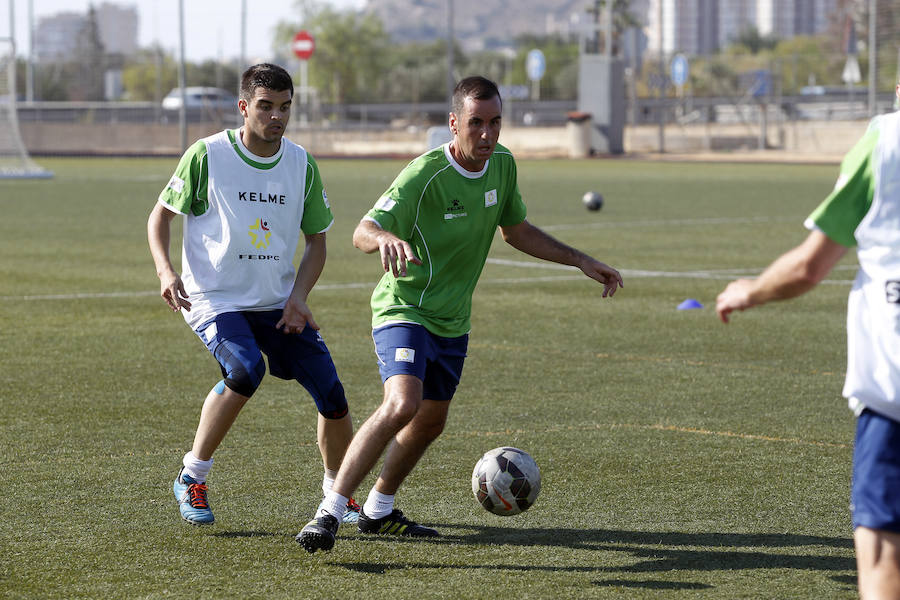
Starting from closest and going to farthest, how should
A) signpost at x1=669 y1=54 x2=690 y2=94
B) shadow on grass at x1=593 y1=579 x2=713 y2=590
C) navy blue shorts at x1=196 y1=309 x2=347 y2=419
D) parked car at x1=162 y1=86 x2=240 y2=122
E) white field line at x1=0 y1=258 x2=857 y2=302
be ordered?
1. shadow on grass at x1=593 y1=579 x2=713 y2=590
2. navy blue shorts at x1=196 y1=309 x2=347 y2=419
3. white field line at x1=0 y1=258 x2=857 y2=302
4. signpost at x1=669 y1=54 x2=690 y2=94
5. parked car at x1=162 y1=86 x2=240 y2=122

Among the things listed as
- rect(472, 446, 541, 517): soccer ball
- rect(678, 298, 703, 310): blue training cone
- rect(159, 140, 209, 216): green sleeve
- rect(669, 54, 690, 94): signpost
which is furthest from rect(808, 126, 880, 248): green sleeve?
rect(669, 54, 690, 94): signpost

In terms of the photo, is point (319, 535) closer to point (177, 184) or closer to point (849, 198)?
point (177, 184)

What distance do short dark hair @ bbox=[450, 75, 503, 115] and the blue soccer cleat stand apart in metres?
1.98

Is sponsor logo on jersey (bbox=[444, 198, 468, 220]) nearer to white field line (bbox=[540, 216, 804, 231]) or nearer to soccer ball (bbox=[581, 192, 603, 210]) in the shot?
white field line (bbox=[540, 216, 804, 231])

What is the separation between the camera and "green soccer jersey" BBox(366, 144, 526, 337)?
555 cm

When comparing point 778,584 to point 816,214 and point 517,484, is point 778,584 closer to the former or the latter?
point 517,484

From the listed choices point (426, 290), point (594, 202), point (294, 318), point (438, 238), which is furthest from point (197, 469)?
point (594, 202)

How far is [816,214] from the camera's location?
3541 millimetres

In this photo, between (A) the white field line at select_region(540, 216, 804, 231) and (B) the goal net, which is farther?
(B) the goal net

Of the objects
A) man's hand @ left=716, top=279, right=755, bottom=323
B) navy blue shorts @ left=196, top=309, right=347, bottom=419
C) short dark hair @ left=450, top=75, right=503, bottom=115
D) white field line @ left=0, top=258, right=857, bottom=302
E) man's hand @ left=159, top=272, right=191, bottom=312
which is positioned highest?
short dark hair @ left=450, top=75, right=503, bottom=115

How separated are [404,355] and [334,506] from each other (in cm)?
66

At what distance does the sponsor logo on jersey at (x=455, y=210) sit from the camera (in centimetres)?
559

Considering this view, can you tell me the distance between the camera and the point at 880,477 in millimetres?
3555

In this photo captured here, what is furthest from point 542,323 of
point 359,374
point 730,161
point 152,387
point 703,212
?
point 730,161
